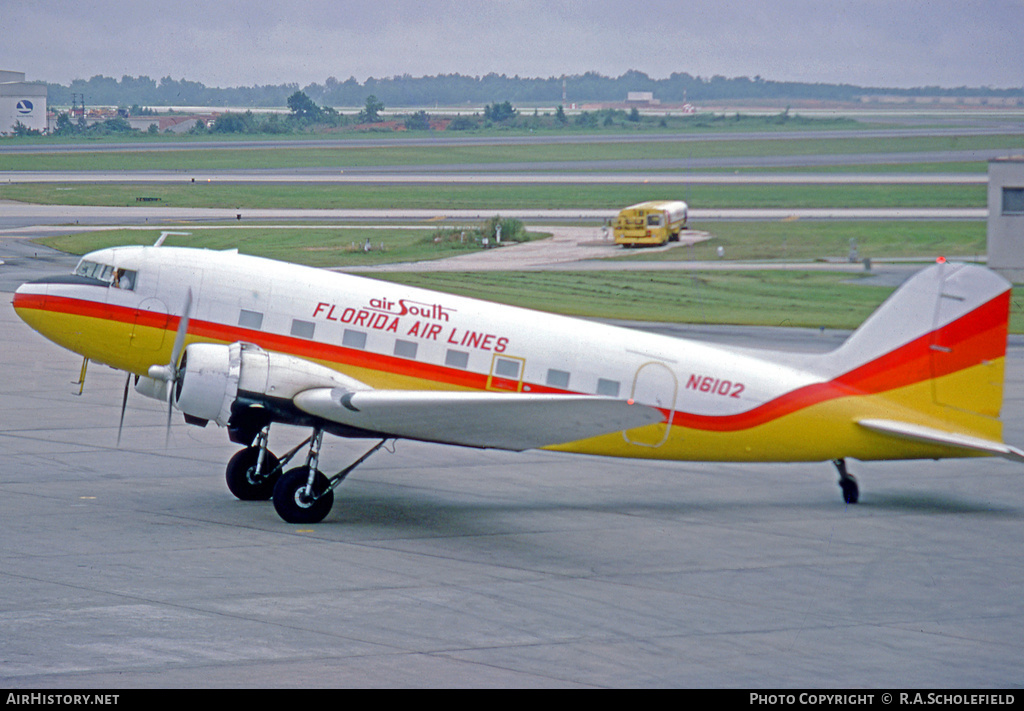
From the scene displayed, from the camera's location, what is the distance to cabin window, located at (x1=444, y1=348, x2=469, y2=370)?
19.5m

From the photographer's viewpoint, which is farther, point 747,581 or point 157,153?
point 157,153

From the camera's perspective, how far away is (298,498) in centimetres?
1800

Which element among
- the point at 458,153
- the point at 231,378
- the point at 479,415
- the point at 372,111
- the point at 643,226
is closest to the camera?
the point at 479,415

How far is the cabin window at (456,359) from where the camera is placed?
19453mm

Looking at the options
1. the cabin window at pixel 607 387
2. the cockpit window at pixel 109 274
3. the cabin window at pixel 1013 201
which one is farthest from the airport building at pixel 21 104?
the cabin window at pixel 607 387

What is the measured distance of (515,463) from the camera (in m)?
23.1

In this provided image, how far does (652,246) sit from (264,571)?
5013 cm

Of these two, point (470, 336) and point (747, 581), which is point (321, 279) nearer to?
point (470, 336)

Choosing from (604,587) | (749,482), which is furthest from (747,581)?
(749,482)

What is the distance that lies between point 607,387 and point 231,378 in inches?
245

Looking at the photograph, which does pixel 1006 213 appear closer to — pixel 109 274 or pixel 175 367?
pixel 109 274

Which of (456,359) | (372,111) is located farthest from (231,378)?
(372,111)

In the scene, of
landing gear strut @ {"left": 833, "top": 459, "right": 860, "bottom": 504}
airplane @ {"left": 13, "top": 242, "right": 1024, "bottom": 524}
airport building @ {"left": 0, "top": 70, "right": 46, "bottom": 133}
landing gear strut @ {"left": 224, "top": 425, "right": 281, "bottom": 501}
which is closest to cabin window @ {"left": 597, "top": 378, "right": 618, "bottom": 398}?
airplane @ {"left": 13, "top": 242, "right": 1024, "bottom": 524}

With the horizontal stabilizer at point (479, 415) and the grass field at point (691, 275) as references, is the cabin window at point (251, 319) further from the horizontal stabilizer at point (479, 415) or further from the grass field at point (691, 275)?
the grass field at point (691, 275)
